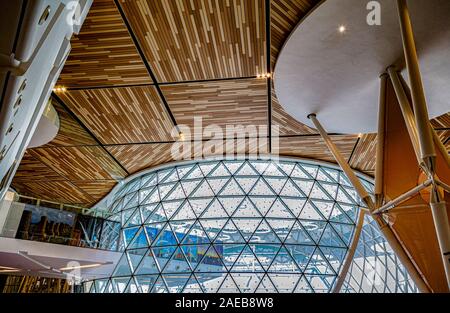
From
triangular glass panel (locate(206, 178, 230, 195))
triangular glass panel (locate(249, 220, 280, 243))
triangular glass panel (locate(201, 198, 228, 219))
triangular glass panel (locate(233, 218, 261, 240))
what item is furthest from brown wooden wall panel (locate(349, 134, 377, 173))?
triangular glass panel (locate(201, 198, 228, 219))

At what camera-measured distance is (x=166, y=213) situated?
61.9 ft

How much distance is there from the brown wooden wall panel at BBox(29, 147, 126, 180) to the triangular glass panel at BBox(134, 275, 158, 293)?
599 cm

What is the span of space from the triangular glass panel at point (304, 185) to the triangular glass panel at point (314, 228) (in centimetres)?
186

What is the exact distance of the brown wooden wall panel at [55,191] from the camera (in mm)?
18656

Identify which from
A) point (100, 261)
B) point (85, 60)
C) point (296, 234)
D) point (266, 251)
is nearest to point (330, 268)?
point (296, 234)

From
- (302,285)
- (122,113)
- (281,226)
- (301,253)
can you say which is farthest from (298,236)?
(122,113)

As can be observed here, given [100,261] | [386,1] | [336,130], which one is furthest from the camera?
[100,261]

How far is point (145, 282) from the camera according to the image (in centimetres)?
1695

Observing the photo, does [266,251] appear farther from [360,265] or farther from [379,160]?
[379,160]

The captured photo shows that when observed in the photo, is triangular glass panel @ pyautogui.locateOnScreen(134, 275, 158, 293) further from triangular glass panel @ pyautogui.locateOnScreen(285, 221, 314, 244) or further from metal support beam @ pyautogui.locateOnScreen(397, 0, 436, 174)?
metal support beam @ pyautogui.locateOnScreen(397, 0, 436, 174)

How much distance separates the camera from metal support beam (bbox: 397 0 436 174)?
500cm

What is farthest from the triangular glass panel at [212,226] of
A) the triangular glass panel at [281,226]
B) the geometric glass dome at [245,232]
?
the triangular glass panel at [281,226]

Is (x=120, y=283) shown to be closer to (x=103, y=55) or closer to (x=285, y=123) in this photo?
(x=285, y=123)
